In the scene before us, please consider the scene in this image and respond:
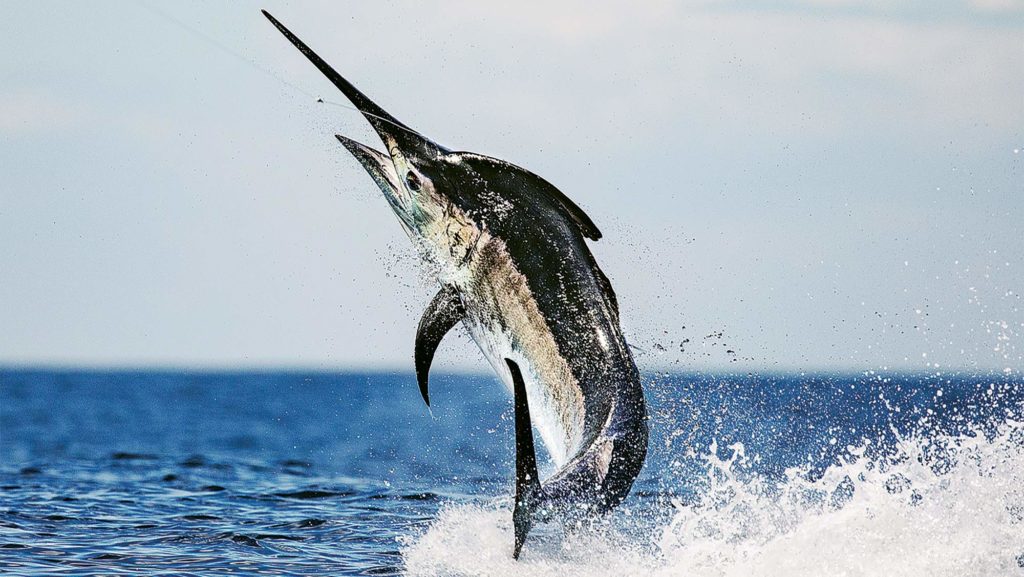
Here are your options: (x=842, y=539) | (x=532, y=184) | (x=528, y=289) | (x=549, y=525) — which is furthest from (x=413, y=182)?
(x=842, y=539)

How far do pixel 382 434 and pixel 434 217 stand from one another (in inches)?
1604

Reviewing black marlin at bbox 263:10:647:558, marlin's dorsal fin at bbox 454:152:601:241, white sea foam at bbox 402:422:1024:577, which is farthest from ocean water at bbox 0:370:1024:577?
marlin's dorsal fin at bbox 454:152:601:241

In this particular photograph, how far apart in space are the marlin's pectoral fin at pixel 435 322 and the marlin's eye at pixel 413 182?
0.72m

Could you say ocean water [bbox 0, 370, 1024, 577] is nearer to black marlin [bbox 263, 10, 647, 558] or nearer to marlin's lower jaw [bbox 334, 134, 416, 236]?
black marlin [bbox 263, 10, 647, 558]

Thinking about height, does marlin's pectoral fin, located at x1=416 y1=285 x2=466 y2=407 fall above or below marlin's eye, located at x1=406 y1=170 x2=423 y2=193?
below

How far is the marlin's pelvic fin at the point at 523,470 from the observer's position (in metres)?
7.54

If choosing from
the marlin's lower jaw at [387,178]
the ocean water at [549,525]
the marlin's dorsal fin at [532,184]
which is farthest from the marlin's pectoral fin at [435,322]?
the ocean water at [549,525]

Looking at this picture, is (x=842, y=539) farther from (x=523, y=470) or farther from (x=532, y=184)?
(x=532, y=184)

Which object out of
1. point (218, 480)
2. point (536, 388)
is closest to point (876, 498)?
point (536, 388)

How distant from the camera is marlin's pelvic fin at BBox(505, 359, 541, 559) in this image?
24.7 feet

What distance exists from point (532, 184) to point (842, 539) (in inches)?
127

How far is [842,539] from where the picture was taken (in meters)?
8.82

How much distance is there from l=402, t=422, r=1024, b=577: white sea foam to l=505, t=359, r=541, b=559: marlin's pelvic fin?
1.33 meters

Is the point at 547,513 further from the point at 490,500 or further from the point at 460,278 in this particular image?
the point at 490,500
